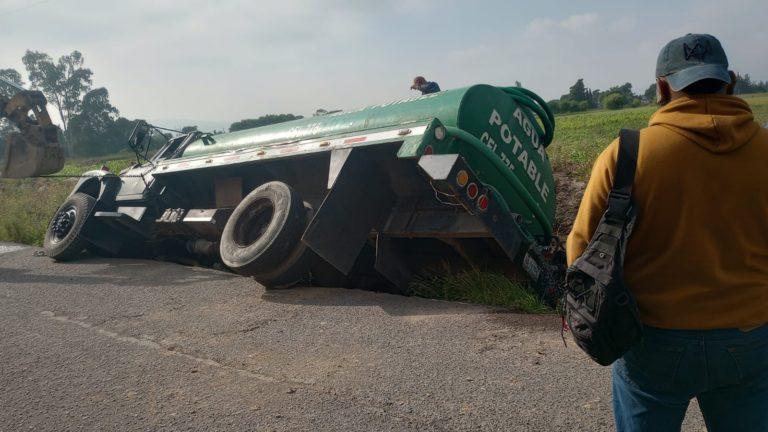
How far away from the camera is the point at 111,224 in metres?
9.09

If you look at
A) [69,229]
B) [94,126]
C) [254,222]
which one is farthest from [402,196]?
[94,126]

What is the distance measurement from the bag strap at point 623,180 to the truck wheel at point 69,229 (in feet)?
28.3

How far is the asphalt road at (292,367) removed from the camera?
3.19 meters

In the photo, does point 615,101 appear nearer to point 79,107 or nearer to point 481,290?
point 481,290

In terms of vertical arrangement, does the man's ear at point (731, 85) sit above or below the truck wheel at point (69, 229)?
above

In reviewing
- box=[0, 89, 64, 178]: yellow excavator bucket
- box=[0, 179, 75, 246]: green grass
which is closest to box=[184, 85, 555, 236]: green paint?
box=[0, 89, 64, 178]: yellow excavator bucket

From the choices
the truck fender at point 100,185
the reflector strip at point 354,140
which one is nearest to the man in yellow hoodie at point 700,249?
the reflector strip at point 354,140

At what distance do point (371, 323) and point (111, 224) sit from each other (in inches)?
234

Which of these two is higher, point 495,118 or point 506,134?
point 495,118

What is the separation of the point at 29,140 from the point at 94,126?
55.5m

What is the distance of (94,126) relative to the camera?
197ft

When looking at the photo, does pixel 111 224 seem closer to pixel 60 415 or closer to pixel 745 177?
pixel 60 415

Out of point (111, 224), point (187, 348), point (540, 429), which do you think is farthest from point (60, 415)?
point (111, 224)

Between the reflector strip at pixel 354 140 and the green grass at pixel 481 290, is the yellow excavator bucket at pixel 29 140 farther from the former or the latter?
the green grass at pixel 481 290
